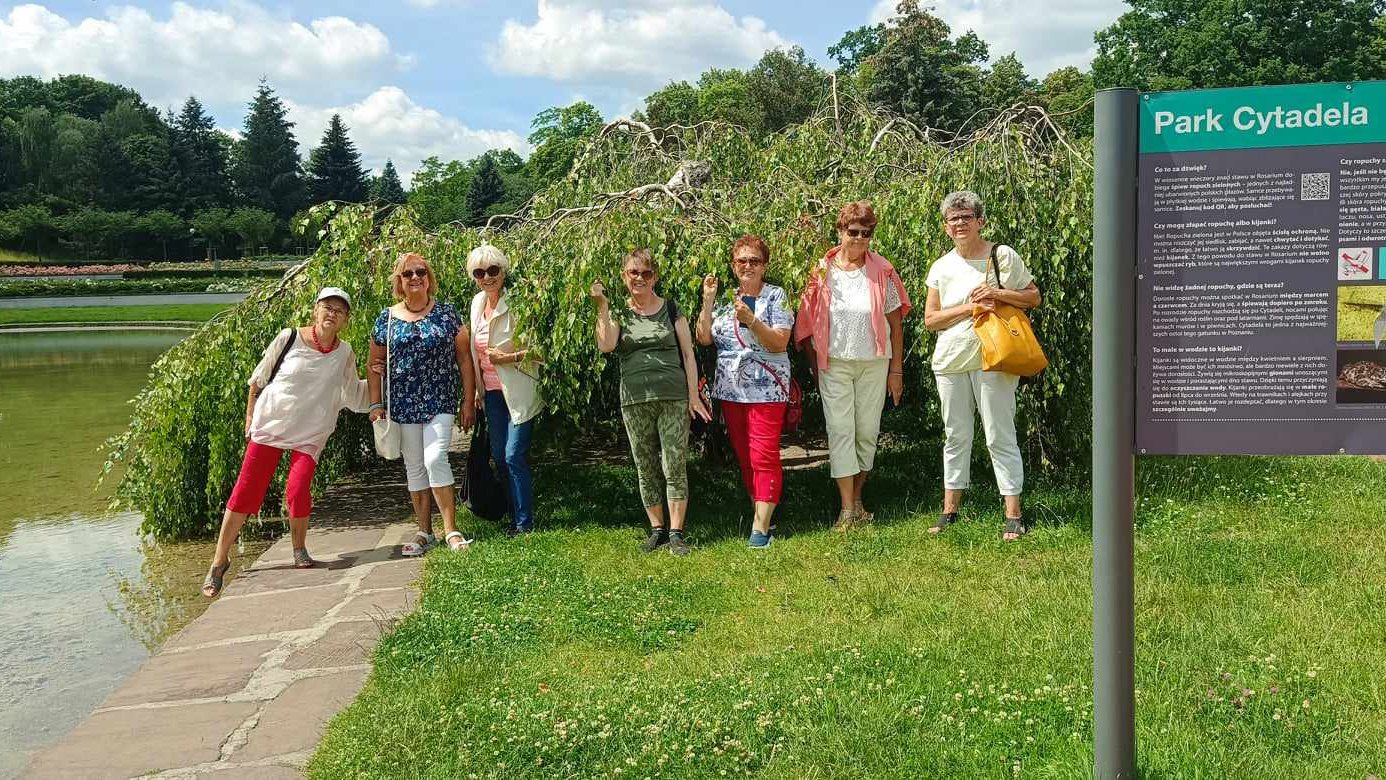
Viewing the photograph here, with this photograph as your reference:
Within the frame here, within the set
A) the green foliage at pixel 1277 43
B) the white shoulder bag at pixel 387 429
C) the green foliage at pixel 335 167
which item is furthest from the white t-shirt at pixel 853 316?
the green foliage at pixel 335 167

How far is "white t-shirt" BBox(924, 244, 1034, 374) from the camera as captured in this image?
584cm

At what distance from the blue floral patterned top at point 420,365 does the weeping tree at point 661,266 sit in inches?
20.3

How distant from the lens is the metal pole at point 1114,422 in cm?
287

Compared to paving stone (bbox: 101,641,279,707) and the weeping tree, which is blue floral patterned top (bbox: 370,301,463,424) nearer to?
the weeping tree

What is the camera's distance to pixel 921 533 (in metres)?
6.11

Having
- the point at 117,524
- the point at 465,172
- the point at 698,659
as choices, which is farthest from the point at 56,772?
the point at 465,172

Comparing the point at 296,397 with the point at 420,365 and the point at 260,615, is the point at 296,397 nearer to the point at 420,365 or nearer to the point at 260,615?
the point at 420,365

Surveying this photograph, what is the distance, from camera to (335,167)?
73812mm

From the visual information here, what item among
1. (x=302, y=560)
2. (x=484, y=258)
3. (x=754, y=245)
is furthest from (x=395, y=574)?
(x=754, y=245)

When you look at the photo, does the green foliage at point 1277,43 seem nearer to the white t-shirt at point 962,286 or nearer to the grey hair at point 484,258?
the white t-shirt at point 962,286

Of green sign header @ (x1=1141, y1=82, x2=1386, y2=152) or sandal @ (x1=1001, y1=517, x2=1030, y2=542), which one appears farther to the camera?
sandal @ (x1=1001, y1=517, x2=1030, y2=542)

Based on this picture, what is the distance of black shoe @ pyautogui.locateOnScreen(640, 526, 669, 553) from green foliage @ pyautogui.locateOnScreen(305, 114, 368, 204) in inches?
2803

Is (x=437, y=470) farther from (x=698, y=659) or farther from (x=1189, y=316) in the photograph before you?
(x=1189, y=316)

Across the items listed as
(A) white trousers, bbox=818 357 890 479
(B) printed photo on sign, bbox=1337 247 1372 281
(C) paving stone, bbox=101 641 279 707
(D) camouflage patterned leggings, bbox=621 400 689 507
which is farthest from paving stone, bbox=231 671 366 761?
(B) printed photo on sign, bbox=1337 247 1372 281
